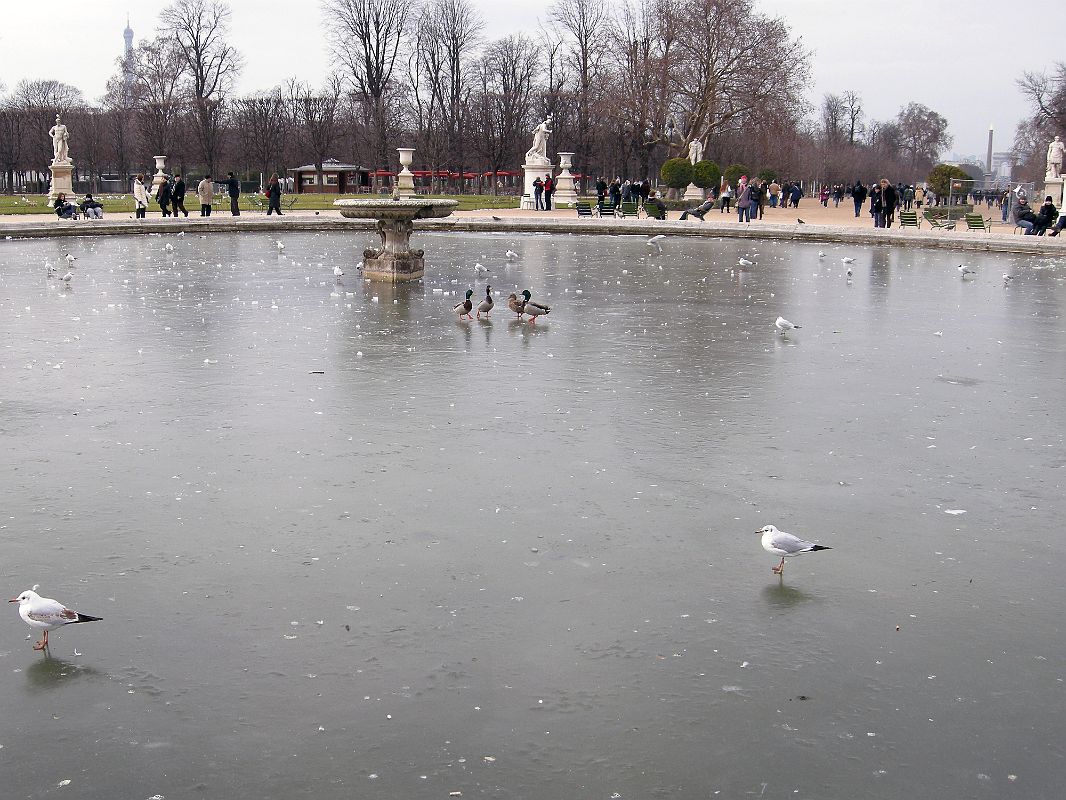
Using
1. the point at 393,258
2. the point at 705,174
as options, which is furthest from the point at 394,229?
the point at 705,174

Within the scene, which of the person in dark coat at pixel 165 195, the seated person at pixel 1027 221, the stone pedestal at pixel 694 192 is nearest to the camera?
the seated person at pixel 1027 221

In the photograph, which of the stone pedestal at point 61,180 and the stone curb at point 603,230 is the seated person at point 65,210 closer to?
the stone curb at point 603,230

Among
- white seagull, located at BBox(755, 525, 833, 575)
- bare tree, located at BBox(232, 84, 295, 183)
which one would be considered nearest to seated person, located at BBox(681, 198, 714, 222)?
white seagull, located at BBox(755, 525, 833, 575)

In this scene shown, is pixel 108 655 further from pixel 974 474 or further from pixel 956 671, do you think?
pixel 974 474

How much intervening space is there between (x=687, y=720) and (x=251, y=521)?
3.01 metres

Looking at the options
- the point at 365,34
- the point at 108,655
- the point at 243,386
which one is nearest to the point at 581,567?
the point at 108,655

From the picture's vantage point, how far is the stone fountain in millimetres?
17188

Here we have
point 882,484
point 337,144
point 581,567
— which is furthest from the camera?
point 337,144

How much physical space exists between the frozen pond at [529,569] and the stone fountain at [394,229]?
20.3ft

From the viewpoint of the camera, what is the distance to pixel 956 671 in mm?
4520

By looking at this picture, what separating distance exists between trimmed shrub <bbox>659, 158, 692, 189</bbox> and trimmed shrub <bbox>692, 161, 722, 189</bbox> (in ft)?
1.14

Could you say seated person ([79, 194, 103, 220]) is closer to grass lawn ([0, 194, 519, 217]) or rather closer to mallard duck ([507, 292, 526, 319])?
grass lawn ([0, 194, 519, 217])

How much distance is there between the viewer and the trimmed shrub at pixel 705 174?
48.6 meters

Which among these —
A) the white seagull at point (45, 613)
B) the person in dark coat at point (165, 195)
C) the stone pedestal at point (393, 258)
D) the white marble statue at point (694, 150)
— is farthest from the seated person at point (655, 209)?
the white seagull at point (45, 613)
